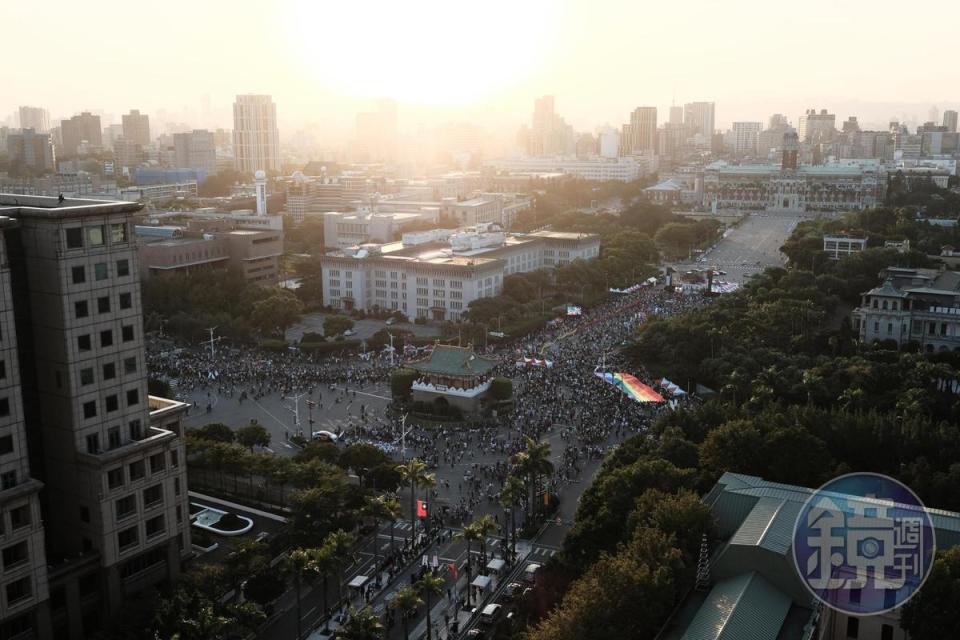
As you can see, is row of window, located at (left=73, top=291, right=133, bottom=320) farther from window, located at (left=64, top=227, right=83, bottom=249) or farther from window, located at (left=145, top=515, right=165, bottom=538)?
window, located at (left=145, top=515, right=165, bottom=538)

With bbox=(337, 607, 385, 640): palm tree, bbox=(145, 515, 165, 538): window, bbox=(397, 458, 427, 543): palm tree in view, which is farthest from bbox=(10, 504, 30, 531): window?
bbox=(397, 458, 427, 543): palm tree

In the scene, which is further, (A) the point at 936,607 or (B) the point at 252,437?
(B) the point at 252,437

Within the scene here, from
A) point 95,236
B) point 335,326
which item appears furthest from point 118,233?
point 335,326

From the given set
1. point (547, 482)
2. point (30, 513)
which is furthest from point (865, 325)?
point (30, 513)

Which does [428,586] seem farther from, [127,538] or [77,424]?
[77,424]

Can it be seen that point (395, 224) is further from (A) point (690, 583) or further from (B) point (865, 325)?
(A) point (690, 583)
